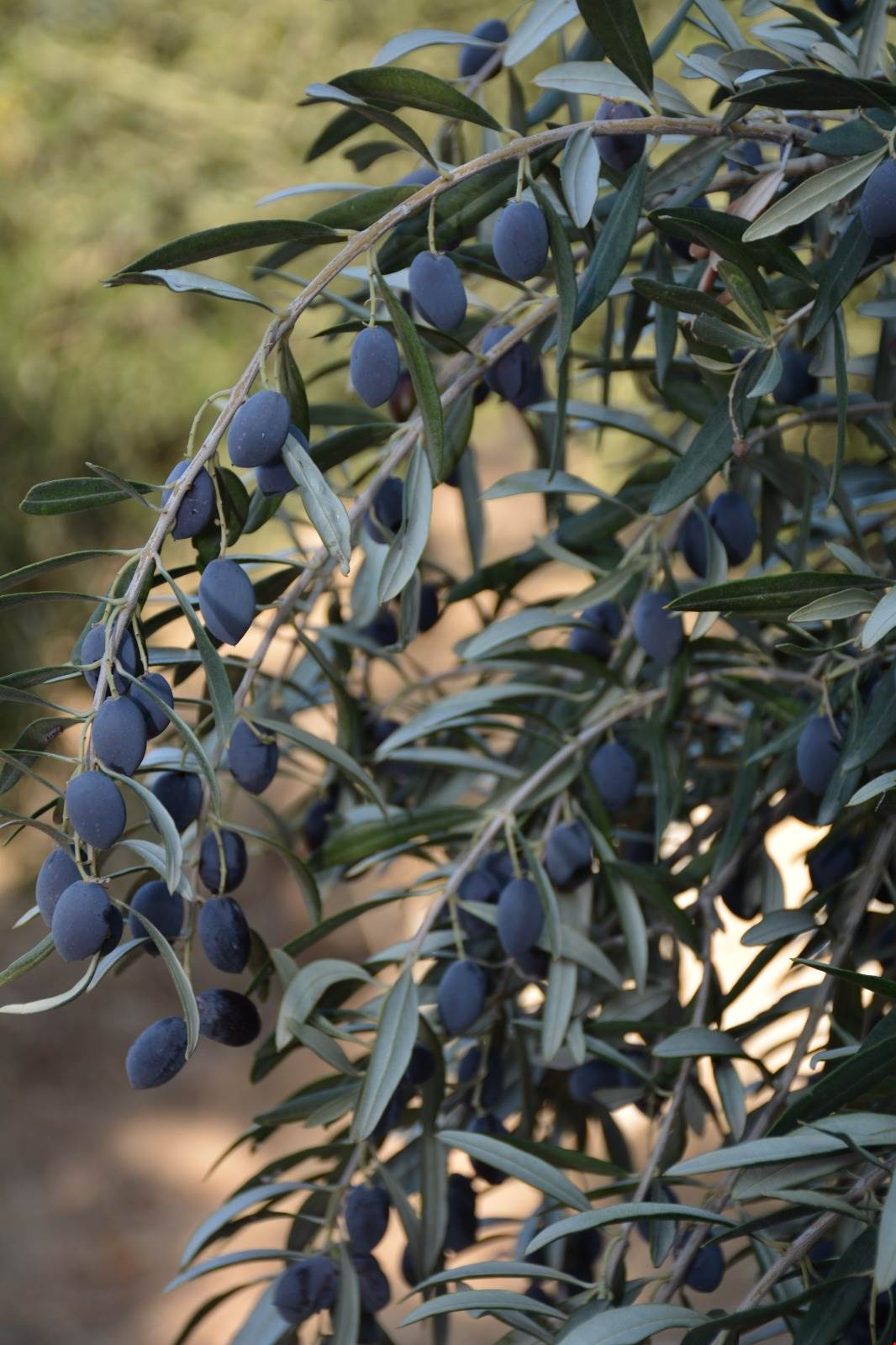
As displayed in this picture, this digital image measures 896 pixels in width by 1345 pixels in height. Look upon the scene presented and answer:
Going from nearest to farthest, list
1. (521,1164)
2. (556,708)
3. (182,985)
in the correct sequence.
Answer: (182,985), (521,1164), (556,708)

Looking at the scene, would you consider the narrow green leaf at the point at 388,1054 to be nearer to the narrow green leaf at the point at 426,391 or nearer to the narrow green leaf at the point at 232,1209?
the narrow green leaf at the point at 232,1209

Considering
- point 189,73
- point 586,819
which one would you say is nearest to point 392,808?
point 586,819

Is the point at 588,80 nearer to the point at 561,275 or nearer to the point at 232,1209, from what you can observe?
the point at 561,275

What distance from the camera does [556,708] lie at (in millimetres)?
632

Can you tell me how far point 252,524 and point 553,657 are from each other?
0.55ft

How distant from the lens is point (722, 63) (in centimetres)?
41

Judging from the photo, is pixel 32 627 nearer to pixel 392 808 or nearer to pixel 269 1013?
pixel 269 1013

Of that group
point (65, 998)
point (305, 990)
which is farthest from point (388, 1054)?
point (65, 998)

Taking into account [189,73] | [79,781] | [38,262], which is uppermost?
[189,73]

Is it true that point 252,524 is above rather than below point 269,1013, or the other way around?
above

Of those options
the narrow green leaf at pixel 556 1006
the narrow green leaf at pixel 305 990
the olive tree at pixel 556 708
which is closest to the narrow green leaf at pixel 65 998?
the olive tree at pixel 556 708

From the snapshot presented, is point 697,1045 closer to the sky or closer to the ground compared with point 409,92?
closer to the ground

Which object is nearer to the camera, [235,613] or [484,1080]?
[235,613]

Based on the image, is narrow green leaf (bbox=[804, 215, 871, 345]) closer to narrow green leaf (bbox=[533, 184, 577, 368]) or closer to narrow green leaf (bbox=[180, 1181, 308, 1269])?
narrow green leaf (bbox=[533, 184, 577, 368])
